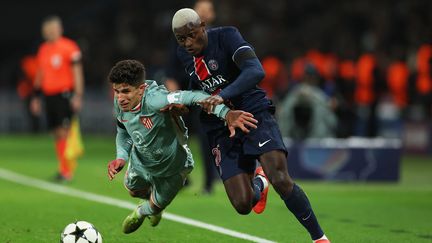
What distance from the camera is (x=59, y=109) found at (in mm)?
14164

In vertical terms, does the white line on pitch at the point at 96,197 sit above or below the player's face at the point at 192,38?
below

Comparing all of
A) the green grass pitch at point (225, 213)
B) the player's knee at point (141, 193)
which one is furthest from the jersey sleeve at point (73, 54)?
the player's knee at point (141, 193)

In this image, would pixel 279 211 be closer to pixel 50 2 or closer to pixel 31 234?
pixel 31 234

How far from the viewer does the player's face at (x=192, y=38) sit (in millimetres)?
7246

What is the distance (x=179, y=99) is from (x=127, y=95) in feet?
1.41

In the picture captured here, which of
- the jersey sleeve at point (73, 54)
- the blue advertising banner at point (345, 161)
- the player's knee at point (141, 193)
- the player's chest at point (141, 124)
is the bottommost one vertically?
the blue advertising banner at point (345, 161)

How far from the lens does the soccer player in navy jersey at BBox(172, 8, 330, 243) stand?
23.2 feet

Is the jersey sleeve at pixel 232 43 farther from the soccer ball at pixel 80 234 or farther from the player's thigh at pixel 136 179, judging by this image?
the soccer ball at pixel 80 234

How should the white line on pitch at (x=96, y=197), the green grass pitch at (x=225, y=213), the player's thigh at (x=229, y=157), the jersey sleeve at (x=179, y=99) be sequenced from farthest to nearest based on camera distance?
the white line on pitch at (x=96, y=197)
the green grass pitch at (x=225, y=213)
the player's thigh at (x=229, y=157)
the jersey sleeve at (x=179, y=99)

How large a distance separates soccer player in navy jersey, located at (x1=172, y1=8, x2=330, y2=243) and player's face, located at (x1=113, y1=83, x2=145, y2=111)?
499 mm

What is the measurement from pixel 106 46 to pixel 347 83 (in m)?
12.9

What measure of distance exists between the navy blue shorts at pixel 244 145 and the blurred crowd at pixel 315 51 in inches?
259

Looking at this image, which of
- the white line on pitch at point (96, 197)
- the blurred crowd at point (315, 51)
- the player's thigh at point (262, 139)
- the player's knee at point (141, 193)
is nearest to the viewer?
the player's thigh at point (262, 139)

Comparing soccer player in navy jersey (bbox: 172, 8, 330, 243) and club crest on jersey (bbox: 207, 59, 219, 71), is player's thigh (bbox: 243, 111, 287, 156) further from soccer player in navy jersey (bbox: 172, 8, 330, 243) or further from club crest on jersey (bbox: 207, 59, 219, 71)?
club crest on jersey (bbox: 207, 59, 219, 71)
